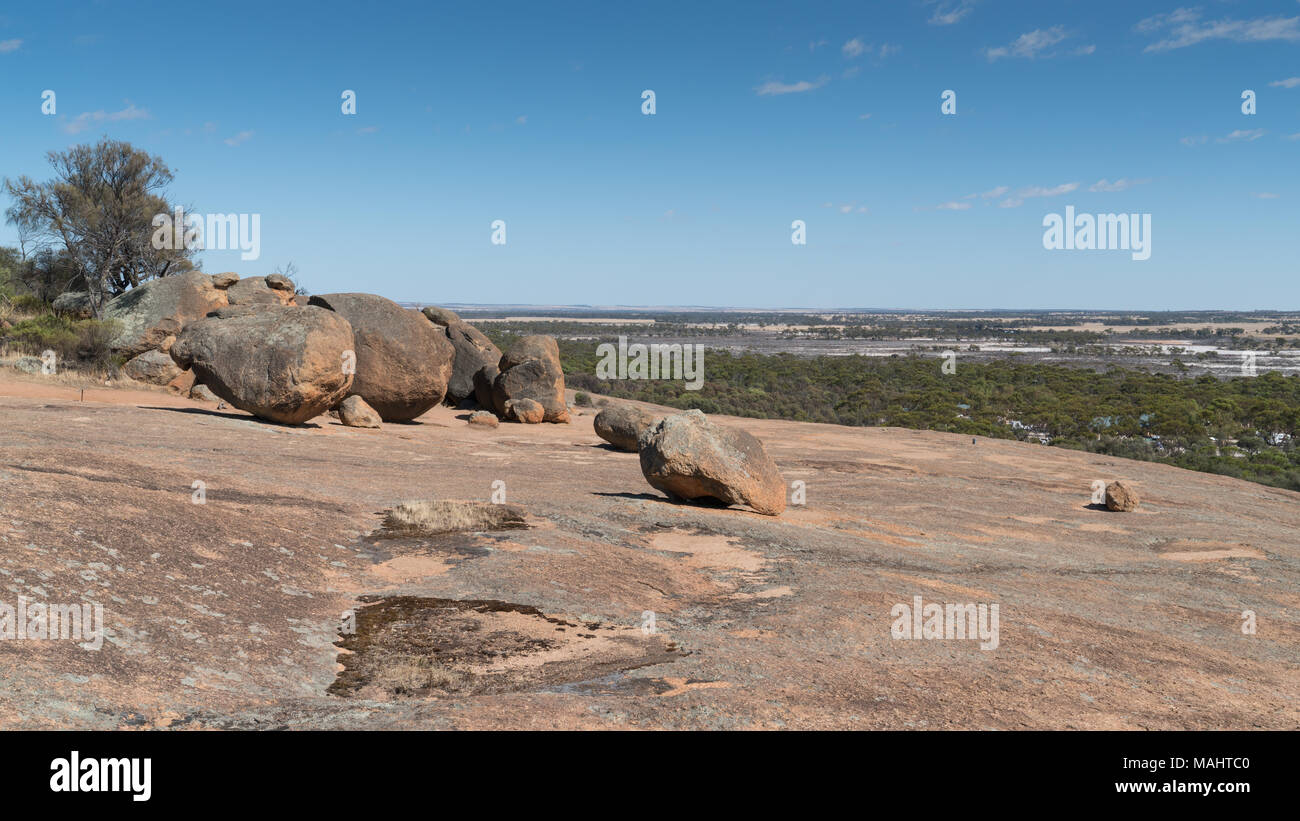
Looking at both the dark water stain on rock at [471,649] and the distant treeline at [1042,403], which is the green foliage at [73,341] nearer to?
the dark water stain on rock at [471,649]

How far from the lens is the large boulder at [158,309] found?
2725 centimetres

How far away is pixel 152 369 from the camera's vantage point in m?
26.2

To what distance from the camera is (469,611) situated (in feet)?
26.6

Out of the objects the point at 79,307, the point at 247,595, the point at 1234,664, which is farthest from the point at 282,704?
the point at 79,307

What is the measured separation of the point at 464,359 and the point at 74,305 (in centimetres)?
1492

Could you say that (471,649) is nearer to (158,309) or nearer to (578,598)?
(578,598)

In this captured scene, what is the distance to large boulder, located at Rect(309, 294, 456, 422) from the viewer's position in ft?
69.8

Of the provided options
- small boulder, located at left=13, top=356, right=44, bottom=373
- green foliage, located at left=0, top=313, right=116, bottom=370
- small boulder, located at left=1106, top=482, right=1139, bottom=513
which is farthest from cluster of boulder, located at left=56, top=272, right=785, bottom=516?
small boulder, located at left=1106, top=482, right=1139, bottom=513

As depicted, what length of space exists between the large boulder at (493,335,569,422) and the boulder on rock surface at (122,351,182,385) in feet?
32.3

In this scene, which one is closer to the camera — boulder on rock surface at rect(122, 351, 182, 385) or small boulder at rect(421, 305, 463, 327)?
boulder on rock surface at rect(122, 351, 182, 385)

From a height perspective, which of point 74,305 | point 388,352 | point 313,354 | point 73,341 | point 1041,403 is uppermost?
point 74,305

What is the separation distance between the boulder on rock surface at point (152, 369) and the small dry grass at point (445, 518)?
1815 cm

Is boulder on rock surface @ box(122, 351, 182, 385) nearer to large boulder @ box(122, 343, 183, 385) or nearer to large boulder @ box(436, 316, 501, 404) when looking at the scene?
large boulder @ box(122, 343, 183, 385)

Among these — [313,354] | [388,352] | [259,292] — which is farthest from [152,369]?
[313,354]
